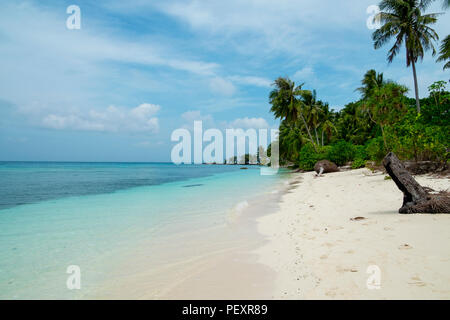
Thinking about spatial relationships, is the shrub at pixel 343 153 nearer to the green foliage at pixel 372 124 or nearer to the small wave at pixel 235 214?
the green foliage at pixel 372 124

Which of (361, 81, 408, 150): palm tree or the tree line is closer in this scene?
the tree line

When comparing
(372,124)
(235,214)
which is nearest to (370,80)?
(372,124)

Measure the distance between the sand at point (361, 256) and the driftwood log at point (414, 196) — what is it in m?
0.32

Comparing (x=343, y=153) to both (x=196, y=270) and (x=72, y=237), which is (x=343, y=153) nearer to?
(x=72, y=237)

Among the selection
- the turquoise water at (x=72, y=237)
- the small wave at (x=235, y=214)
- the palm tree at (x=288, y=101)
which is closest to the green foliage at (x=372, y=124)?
the palm tree at (x=288, y=101)

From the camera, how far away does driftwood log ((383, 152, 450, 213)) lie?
5414mm

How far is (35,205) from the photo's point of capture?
11883 mm

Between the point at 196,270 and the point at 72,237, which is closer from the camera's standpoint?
the point at 196,270

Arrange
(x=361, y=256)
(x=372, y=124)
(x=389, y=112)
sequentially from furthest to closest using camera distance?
(x=372, y=124) < (x=389, y=112) < (x=361, y=256)

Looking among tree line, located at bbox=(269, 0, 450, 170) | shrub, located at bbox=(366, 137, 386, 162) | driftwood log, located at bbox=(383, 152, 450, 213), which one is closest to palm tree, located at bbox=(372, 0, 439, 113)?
tree line, located at bbox=(269, 0, 450, 170)

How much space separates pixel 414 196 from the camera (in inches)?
226

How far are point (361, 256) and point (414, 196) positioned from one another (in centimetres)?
316

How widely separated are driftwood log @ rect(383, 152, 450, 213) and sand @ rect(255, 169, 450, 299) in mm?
323

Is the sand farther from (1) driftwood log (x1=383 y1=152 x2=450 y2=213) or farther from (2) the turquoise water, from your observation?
(2) the turquoise water
